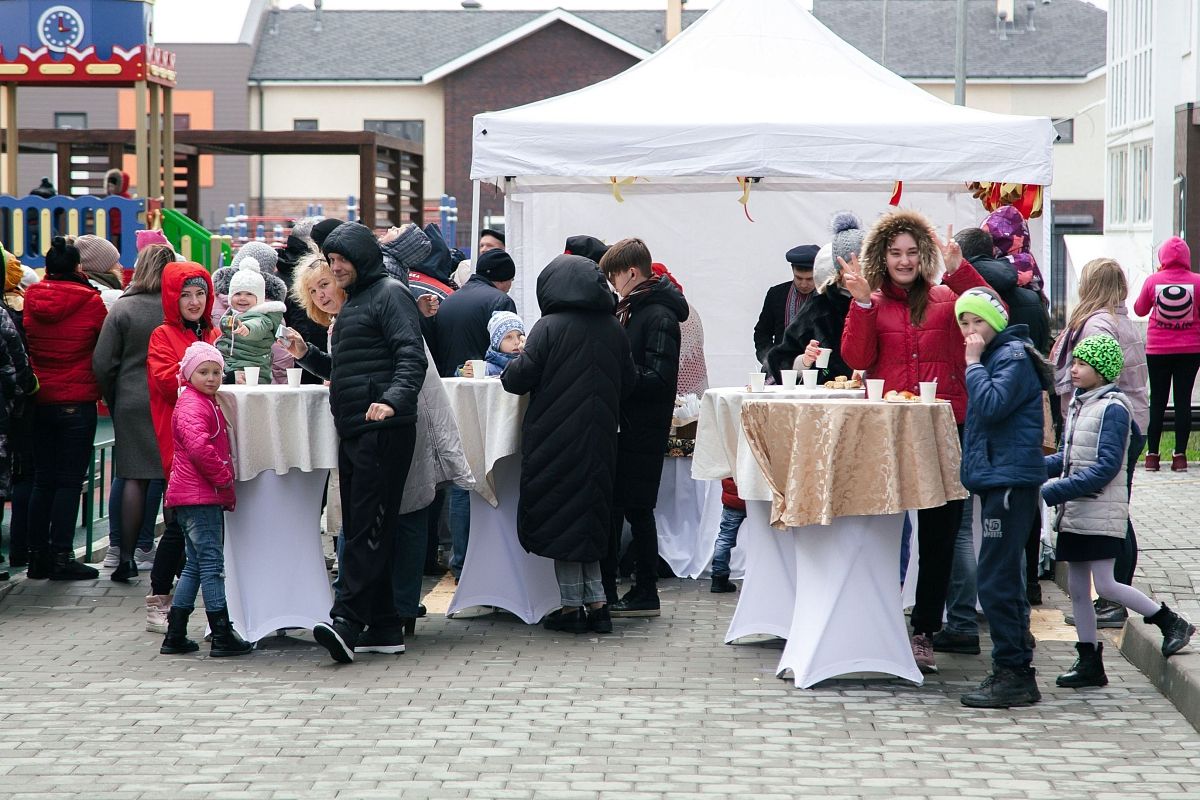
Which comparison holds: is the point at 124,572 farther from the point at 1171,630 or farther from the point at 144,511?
the point at 1171,630

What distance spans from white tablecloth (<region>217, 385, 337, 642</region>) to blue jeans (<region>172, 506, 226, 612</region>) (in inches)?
3.6

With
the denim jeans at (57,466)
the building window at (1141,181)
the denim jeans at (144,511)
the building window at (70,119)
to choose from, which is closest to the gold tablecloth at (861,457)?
the denim jeans at (144,511)

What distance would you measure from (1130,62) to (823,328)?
28.8 meters

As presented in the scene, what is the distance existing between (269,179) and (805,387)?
4826 cm

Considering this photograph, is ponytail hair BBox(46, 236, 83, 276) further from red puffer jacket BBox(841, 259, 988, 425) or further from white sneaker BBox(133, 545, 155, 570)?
red puffer jacket BBox(841, 259, 988, 425)

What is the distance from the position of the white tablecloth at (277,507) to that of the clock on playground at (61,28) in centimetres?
1114

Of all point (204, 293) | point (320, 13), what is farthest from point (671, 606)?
point (320, 13)

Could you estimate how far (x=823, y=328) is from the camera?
800 centimetres

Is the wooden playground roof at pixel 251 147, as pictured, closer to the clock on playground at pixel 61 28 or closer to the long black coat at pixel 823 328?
the clock on playground at pixel 61 28

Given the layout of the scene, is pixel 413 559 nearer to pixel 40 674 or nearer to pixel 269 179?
pixel 40 674

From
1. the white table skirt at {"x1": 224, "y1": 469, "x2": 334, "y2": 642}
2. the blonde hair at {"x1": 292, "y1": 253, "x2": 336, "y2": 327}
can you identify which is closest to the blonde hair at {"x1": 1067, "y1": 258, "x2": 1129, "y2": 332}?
the blonde hair at {"x1": 292, "y1": 253, "x2": 336, "y2": 327}

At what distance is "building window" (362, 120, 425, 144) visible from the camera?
53.0 m

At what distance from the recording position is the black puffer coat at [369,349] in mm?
7012

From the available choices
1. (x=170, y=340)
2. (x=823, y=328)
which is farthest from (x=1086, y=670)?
(x=170, y=340)
